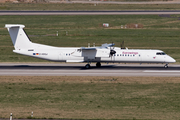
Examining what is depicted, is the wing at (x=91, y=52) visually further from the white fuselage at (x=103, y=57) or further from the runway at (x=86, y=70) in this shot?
the runway at (x=86, y=70)

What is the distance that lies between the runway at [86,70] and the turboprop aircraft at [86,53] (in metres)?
1.29

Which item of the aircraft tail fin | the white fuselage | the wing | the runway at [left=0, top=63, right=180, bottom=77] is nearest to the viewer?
the runway at [left=0, top=63, right=180, bottom=77]

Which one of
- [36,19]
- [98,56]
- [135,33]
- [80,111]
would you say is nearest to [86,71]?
[98,56]

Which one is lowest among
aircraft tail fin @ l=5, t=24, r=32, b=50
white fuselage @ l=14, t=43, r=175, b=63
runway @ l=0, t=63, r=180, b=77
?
runway @ l=0, t=63, r=180, b=77

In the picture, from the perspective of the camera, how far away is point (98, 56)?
44.5 meters

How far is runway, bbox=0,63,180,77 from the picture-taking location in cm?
4044

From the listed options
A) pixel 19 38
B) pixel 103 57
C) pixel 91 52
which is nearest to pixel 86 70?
pixel 91 52

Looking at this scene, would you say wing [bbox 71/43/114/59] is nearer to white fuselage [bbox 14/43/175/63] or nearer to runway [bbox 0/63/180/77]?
white fuselage [bbox 14/43/175/63]

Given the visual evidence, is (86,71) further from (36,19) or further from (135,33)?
(36,19)

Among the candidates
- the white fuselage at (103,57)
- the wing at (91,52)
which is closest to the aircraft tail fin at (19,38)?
the white fuselage at (103,57)

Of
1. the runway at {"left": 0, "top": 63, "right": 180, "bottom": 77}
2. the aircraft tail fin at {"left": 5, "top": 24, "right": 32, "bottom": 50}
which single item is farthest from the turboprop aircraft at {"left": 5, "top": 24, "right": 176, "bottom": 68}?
the runway at {"left": 0, "top": 63, "right": 180, "bottom": 77}

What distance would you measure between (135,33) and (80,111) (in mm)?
59981

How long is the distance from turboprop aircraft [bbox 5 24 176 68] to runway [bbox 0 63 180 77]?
1291 millimetres

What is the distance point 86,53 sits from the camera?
44656 mm
